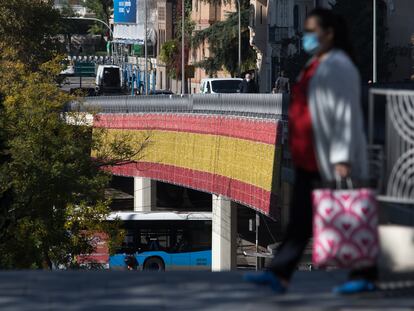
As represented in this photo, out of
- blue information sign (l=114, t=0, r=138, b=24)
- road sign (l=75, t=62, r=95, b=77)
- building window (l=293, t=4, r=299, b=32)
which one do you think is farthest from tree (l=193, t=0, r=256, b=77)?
road sign (l=75, t=62, r=95, b=77)

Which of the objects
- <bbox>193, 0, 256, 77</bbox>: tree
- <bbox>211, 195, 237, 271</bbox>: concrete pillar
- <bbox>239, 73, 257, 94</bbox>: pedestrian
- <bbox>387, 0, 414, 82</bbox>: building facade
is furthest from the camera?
<bbox>193, 0, 256, 77</bbox>: tree

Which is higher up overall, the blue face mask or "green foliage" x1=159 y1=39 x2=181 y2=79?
the blue face mask

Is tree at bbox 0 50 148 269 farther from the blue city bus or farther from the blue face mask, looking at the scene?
the blue face mask

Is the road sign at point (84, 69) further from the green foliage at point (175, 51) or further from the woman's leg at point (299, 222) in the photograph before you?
the woman's leg at point (299, 222)

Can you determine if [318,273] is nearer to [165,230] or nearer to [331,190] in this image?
[331,190]

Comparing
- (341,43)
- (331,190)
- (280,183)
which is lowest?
(280,183)

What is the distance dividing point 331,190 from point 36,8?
64036mm

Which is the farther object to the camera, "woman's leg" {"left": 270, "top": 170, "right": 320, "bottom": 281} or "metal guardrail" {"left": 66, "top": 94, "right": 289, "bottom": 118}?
"metal guardrail" {"left": 66, "top": 94, "right": 289, "bottom": 118}

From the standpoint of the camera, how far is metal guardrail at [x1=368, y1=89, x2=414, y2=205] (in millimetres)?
10250

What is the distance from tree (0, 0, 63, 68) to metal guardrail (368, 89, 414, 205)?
201 ft

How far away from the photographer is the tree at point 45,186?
36156mm

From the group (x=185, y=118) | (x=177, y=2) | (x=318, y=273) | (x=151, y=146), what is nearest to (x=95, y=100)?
(x=151, y=146)

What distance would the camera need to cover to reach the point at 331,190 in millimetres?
9305

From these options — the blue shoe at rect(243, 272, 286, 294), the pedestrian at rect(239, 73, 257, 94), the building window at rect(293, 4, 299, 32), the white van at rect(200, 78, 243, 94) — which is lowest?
the white van at rect(200, 78, 243, 94)
